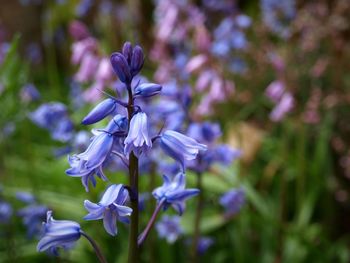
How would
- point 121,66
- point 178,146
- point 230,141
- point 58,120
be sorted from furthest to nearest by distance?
point 230,141 → point 58,120 → point 178,146 → point 121,66

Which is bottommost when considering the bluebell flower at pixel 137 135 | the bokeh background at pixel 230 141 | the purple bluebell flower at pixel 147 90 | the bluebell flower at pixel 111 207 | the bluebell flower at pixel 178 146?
the bokeh background at pixel 230 141

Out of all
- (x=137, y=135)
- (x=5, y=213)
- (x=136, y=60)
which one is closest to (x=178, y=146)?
(x=137, y=135)

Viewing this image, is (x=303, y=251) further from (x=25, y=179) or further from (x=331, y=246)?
(x=25, y=179)

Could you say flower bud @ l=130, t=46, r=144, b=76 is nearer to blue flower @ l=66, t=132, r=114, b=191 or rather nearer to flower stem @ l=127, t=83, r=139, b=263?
flower stem @ l=127, t=83, r=139, b=263

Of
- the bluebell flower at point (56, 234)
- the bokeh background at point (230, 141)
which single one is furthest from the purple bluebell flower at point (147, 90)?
the bokeh background at point (230, 141)

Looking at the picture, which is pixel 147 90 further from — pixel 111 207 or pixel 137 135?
pixel 111 207

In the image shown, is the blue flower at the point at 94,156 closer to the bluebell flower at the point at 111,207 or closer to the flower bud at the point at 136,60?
the bluebell flower at the point at 111,207

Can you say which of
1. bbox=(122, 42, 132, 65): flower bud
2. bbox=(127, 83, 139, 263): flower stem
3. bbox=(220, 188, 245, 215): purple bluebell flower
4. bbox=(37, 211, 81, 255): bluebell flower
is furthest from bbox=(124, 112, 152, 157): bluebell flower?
bbox=(220, 188, 245, 215): purple bluebell flower
